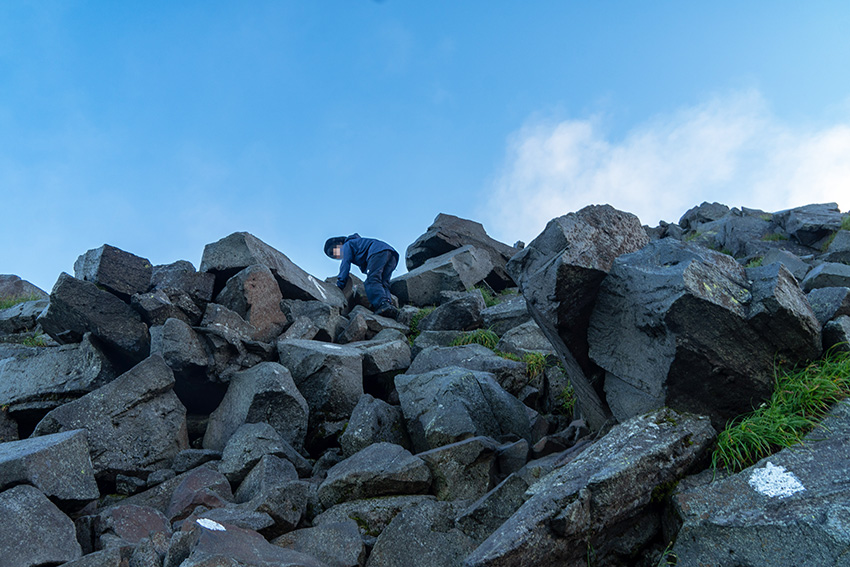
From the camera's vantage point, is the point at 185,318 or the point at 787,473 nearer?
the point at 787,473

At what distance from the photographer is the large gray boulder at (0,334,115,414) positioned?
8711 mm

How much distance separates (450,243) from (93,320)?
11.5 meters

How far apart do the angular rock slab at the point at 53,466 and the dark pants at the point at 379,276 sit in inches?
341

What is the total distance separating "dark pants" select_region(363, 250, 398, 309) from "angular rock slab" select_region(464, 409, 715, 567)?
10273 mm

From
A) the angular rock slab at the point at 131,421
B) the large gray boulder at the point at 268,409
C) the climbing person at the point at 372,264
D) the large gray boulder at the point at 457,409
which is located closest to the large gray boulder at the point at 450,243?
the climbing person at the point at 372,264

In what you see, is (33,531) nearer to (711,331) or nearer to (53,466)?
(53,466)

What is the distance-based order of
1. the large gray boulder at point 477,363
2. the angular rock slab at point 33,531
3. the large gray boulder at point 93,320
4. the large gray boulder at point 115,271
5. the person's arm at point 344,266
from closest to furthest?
the angular rock slab at point 33,531 → the large gray boulder at point 477,363 → the large gray boulder at point 93,320 → the large gray boulder at point 115,271 → the person's arm at point 344,266

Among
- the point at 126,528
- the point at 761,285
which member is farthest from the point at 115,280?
the point at 761,285

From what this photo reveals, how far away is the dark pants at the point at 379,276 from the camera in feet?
48.9

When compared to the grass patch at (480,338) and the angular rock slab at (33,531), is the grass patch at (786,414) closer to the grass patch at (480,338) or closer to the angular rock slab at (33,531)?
the angular rock slab at (33,531)

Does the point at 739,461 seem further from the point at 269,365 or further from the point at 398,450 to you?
the point at 269,365

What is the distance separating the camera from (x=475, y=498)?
6035 millimetres

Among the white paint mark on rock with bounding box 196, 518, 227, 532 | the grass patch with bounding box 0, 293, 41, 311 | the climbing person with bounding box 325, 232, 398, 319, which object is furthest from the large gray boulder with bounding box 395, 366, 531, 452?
the grass patch with bounding box 0, 293, 41, 311

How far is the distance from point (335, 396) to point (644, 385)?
→ 4.88 meters
